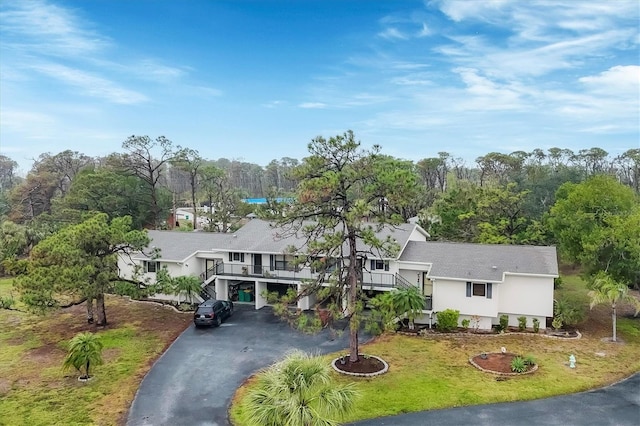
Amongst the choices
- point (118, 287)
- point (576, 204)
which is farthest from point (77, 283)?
point (576, 204)

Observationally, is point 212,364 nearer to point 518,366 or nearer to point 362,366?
point 362,366

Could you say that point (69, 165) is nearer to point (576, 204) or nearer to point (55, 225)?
point (55, 225)

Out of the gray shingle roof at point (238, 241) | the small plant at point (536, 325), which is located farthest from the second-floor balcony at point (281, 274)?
the small plant at point (536, 325)

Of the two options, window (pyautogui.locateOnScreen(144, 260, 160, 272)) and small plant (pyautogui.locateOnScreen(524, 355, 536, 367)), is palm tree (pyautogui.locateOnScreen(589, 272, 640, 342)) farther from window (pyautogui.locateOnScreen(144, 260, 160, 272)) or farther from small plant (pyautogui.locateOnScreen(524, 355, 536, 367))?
window (pyautogui.locateOnScreen(144, 260, 160, 272))

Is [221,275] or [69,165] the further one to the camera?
[69,165]

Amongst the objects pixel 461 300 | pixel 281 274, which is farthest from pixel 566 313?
pixel 281 274

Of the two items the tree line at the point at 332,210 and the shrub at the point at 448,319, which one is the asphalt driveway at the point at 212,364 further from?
the shrub at the point at 448,319
